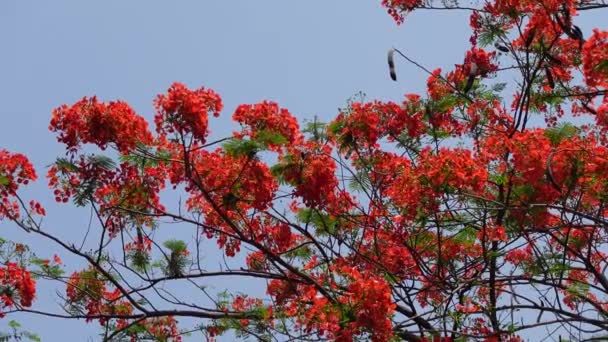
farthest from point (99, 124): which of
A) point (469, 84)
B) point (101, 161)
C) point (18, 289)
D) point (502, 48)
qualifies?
point (502, 48)

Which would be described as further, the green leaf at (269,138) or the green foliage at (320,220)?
the green foliage at (320,220)

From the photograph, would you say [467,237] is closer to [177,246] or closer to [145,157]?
[177,246]

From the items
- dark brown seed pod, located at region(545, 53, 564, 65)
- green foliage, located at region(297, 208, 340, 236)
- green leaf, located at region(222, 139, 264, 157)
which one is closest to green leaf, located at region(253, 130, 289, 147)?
green leaf, located at region(222, 139, 264, 157)

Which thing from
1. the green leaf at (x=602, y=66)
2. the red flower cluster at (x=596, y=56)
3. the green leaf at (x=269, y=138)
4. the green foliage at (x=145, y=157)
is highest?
the green foliage at (x=145, y=157)

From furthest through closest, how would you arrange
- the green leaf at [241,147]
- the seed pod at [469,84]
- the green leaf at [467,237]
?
the green leaf at [467,237] < the seed pod at [469,84] < the green leaf at [241,147]

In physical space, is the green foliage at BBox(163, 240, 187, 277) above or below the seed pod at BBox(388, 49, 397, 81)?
below

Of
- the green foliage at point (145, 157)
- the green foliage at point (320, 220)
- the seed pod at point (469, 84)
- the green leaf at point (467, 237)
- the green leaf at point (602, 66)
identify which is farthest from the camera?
the green foliage at point (320, 220)

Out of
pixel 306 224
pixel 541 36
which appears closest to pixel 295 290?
pixel 306 224

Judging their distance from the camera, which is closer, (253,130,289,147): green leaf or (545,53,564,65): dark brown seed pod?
(253,130,289,147): green leaf

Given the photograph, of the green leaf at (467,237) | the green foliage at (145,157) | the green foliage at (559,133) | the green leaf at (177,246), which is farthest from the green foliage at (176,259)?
the green foliage at (559,133)

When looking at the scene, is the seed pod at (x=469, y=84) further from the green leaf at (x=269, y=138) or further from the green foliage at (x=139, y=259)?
the green foliage at (x=139, y=259)

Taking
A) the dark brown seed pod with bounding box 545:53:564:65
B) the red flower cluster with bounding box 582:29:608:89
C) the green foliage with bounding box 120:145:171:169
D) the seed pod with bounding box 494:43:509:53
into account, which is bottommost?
the red flower cluster with bounding box 582:29:608:89

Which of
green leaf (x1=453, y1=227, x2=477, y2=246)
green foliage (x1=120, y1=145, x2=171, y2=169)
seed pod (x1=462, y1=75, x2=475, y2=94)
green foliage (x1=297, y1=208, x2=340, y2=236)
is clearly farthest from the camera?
green foliage (x1=297, y1=208, x2=340, y2=236)

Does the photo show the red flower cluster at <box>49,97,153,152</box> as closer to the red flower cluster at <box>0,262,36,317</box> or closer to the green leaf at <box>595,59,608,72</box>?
the red flower cluster at <box>0,262,36,317</box>
